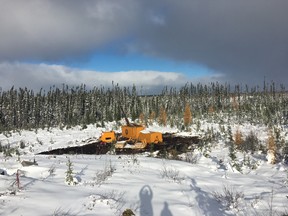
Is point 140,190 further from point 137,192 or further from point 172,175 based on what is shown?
point 172,175

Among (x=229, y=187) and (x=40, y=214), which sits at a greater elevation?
(x=40, y=214)

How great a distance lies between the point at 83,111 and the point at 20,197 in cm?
4684

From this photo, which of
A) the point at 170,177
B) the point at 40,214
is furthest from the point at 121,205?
the point at 170,177

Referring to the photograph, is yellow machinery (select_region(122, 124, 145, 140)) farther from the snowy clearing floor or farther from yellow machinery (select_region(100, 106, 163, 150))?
the snowy clearing floor

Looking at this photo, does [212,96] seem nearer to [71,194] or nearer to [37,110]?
[37,110]

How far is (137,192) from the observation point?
7270 mm

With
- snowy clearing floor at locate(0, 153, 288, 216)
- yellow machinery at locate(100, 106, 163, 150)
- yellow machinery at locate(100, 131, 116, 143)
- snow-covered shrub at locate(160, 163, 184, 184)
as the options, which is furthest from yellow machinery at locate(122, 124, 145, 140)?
snow-covered shrub at locate(160, 163, 184, 184)

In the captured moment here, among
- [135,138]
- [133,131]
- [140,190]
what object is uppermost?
[140,190]

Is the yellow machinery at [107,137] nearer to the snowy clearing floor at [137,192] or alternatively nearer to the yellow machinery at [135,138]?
the yellow machinery at [135,138]

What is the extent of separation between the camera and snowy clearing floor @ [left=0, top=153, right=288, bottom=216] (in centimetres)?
571

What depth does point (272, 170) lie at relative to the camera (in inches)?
444

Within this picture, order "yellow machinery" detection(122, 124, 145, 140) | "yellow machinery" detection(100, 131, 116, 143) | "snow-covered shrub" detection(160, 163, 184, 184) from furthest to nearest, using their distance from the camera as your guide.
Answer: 1. "yellow machinery" detection(122, 124, 145, 140)
2. "yellow machinery" detection(100, 131, 116, 143)
3. "snow-covered shrub" detection(160, 163, 184, 184)

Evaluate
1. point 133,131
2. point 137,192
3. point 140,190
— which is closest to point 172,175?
point 140,190

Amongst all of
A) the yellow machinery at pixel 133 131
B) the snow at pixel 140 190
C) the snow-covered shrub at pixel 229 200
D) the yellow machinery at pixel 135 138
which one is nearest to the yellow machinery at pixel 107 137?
the yellow machinery at pixel 135 138
